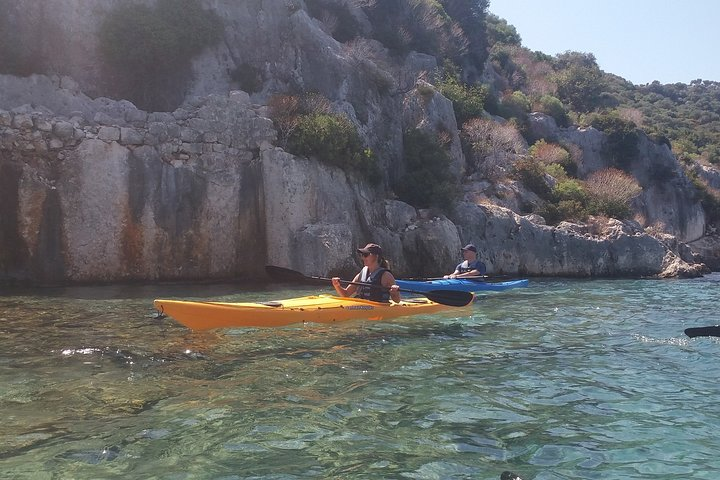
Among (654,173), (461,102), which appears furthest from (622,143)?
(461,102)

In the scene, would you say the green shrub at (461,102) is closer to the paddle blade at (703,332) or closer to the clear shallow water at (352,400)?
the clear shallow water at (352,400)

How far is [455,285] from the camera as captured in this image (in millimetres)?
13219

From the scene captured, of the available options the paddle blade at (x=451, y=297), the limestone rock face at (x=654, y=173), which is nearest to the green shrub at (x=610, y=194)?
the limestone rock face at (x=654, y=173)

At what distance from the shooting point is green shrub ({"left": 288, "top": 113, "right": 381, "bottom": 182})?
16.9 meters

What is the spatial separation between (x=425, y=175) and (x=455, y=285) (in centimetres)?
853

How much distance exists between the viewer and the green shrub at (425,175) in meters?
20.8

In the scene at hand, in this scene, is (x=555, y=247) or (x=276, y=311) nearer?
(x=276, y=311)

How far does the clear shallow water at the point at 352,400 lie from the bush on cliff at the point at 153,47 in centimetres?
1076

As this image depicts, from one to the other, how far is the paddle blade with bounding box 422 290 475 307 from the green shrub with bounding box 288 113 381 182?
26.2 ft

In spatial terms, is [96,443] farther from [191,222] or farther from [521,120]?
[521,120]

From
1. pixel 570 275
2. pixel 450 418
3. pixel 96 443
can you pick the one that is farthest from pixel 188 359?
pixel 570 275

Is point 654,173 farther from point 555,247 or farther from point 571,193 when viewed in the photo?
point 555,247

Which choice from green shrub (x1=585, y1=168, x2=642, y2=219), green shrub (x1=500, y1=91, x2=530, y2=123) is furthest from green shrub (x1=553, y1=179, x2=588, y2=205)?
green shrub (x1=500, y1=91, x2=530, y2=123)

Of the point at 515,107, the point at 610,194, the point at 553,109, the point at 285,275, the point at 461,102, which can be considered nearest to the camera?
the point at 285,275
